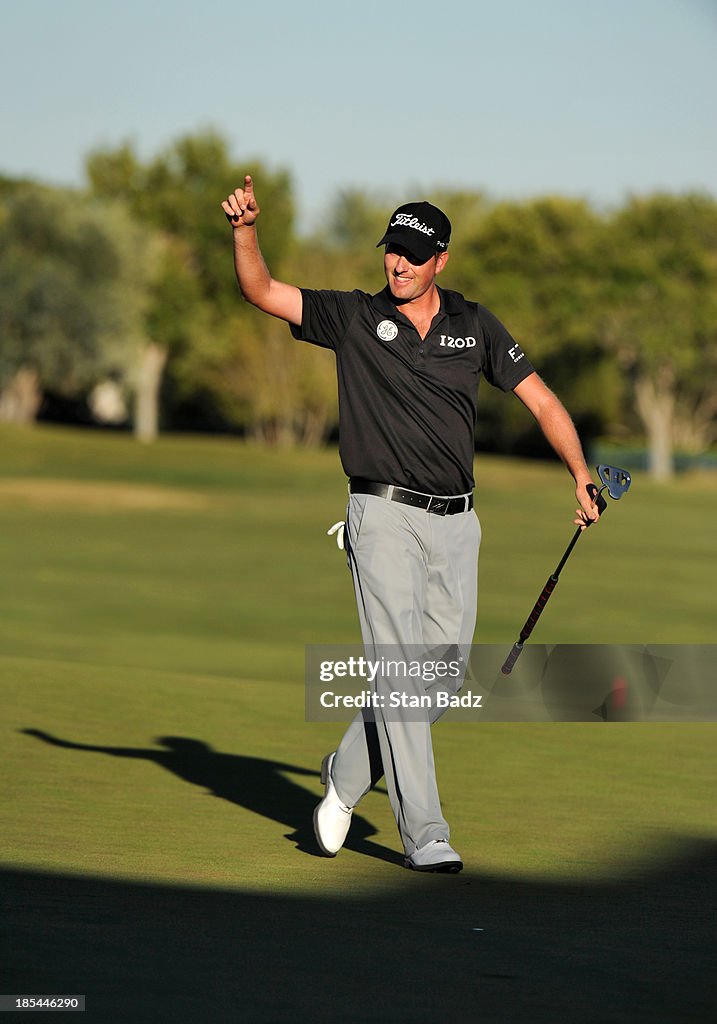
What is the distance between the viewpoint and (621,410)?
82.9 m

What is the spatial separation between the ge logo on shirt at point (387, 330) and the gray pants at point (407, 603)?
57 centimetres

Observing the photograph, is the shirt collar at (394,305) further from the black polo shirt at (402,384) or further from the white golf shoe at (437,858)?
the white golf shoe at (437,858)

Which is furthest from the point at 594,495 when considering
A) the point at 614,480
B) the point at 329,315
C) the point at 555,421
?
the point at 329,315

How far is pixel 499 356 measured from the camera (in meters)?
6.63

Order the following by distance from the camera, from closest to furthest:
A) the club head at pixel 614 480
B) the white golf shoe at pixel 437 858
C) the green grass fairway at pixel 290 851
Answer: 1. the green grass fairway at pixel 290 851
2. the white golf shoe at pixel 437 858
3. the club head at pixel 614 480

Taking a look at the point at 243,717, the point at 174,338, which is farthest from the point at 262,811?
the point at 174,338

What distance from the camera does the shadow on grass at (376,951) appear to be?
438 cm

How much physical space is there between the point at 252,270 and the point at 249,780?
113 inches

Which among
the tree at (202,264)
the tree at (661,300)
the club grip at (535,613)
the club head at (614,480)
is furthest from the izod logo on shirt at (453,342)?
the tree at (202,264)

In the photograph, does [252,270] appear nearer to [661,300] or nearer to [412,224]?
[412,224]

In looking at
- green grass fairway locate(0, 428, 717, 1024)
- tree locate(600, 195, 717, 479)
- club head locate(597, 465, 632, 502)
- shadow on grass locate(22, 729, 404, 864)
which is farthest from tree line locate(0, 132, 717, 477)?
club head locate(597, 465, 632, 502)

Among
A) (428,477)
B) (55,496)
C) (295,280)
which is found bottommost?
(55,496)

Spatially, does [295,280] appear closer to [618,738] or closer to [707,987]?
[618,738]

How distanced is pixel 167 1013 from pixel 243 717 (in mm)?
6453
